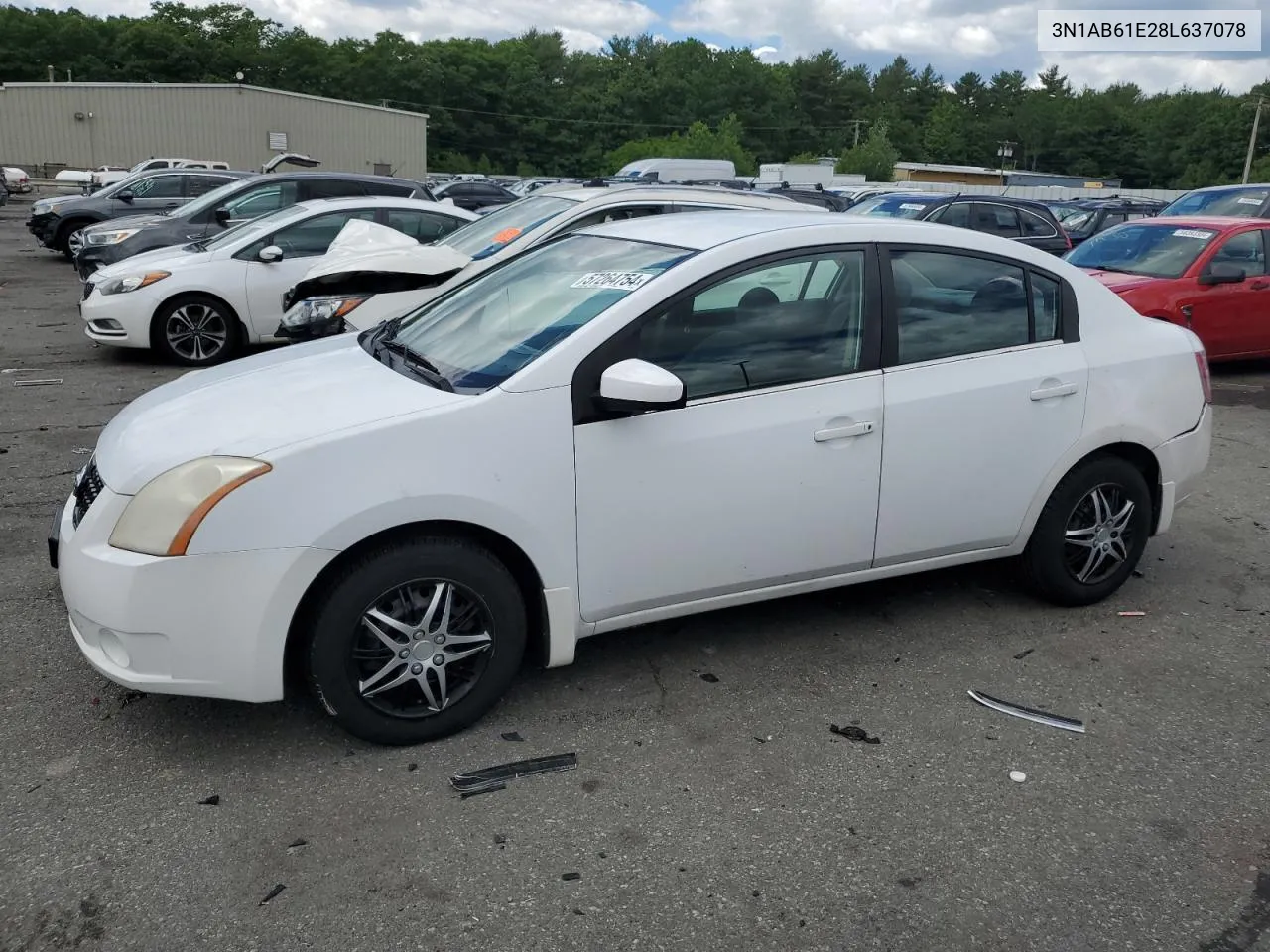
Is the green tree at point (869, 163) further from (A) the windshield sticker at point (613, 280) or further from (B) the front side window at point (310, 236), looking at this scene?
(A) the windshield sticker at point (613, 280)

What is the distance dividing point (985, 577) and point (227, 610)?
3465mm

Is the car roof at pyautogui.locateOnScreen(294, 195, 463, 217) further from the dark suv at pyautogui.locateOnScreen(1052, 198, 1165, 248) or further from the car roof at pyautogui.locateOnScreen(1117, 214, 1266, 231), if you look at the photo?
the dark suv at pyautogui.locateOnScreen(1052, 198, 1165, 248)

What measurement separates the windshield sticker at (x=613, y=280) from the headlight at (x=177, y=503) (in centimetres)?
136

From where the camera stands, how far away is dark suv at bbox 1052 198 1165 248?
21505mm

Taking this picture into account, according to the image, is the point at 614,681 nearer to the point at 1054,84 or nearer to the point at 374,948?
the point at 374,948

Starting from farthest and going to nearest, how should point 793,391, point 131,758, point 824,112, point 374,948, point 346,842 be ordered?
1. point 824,112
2. point 793,391
3. point 131,758
4. point 346,842
5. point 374,948

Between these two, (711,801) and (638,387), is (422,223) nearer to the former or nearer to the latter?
(638,387)

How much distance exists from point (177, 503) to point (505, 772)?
127cm

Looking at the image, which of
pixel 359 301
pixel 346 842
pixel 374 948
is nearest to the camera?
pixel 374 948

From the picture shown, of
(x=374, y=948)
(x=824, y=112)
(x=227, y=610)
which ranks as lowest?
(x=374, y=948)

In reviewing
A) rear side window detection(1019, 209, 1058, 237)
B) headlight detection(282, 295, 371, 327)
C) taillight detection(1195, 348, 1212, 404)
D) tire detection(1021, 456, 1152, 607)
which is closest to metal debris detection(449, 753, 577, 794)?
tire detection(1021, 456, 1152, 607)

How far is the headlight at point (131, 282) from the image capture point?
9.51 m

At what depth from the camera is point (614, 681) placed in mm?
3967

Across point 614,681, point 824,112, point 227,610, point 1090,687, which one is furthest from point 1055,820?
point 824,112
